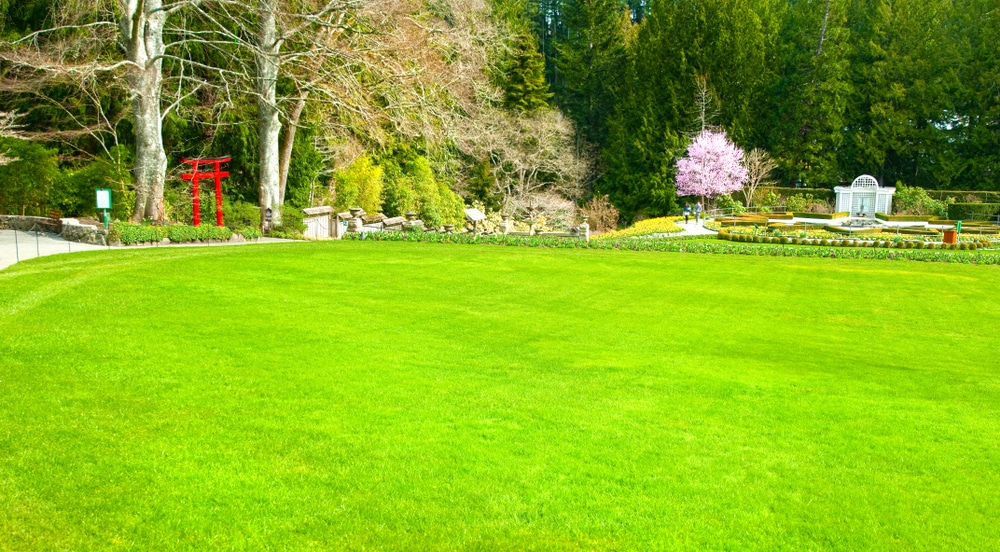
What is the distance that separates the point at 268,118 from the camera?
24.5 meters

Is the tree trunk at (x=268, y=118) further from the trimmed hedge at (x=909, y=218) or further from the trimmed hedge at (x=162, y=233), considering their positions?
the trimmed hedge at (x=909, y=218)

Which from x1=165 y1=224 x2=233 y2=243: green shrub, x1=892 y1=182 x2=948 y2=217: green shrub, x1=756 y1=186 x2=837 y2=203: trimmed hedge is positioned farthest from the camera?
x1=756 y1=186 x2=837 y2=203: trimmed hedge

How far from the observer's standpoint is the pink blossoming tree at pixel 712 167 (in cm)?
4900

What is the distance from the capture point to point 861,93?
52.9 metres

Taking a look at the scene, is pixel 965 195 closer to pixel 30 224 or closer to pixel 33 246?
pixel 30 224

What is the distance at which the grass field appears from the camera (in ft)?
15.6

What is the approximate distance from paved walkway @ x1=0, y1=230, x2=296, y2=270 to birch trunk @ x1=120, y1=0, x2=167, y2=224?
2165mm

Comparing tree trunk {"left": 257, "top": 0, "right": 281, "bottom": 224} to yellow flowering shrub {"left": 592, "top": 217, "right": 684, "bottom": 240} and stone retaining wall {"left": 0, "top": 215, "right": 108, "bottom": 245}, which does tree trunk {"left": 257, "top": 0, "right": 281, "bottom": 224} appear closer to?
stone retaining wall {"left": 0, "top": 215, "right": 108, "bottom": 245}

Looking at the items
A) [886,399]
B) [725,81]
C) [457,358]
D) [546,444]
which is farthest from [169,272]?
[725,81]

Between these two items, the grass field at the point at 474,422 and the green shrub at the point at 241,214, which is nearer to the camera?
the grass field at the point at 474,422

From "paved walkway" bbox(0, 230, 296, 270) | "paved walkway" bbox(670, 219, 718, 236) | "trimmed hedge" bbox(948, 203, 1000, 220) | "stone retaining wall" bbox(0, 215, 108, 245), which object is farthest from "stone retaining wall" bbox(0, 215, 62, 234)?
"trimmed hedge" bbox(948, 203, 1000, 220)

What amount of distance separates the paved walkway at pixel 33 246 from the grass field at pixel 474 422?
3.11 m

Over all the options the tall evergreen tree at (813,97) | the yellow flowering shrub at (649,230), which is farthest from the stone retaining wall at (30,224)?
the tall evergreen tree at (813,97)

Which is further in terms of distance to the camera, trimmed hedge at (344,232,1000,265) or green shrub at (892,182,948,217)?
green shrub at (892,182,948,217)
